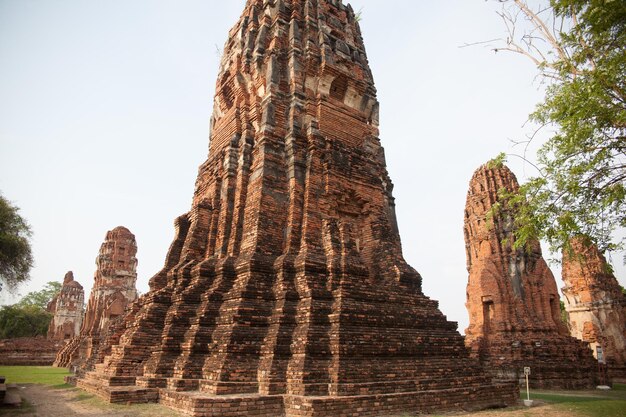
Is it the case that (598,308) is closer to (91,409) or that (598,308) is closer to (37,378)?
(91,409)

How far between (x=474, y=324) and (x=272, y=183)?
51.5ft

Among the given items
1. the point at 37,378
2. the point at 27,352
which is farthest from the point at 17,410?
the point at 27,352

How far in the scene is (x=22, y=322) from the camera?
49.4 meters

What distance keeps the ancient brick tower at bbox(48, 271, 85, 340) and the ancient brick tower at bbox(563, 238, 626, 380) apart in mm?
43283

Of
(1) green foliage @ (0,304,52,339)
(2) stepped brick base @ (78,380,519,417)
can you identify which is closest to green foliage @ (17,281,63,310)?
(1) green foliage @ (0,304,52,339)

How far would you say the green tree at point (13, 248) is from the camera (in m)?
16.0

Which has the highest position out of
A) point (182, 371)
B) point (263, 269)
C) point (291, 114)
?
point (291, 114)

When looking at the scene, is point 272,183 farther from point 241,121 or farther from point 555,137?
point 555,137

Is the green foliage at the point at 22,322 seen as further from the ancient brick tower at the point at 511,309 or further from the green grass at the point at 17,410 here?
the ancient brick tower at the point at 511,309

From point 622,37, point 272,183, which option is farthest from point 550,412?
point 272,183

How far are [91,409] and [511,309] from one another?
18719mm

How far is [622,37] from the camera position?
691cm

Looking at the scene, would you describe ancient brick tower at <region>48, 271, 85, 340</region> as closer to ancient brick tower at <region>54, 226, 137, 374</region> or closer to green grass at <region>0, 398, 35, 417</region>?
ancient brick tower at <region>54, 226, 137, 374</region>

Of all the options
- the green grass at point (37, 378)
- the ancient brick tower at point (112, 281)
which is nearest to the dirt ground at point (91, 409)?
the green grass at point (37, 378)
